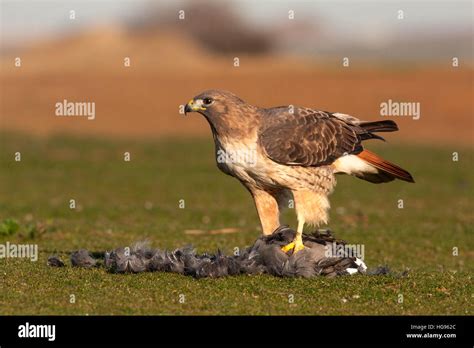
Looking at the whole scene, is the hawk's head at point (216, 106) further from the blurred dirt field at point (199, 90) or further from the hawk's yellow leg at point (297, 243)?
the blurred dirt field at point (199, 90)

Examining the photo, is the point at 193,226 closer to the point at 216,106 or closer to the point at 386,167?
the point at 386,167

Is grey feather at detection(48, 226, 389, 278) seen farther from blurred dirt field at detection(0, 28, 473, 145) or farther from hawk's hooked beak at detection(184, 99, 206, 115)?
blurred dirt field at detection(0, 28, 473, 145)

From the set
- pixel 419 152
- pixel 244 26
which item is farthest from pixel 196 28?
pixel 419 152

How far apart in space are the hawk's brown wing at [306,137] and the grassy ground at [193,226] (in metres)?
1.55

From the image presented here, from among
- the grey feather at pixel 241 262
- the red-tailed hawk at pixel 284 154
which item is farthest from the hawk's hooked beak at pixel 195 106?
the grey feather at pixel 241 262

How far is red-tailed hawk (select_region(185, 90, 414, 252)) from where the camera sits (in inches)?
414

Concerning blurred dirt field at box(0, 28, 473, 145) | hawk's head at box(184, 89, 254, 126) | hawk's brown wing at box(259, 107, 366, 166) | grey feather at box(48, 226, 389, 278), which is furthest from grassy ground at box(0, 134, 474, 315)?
blurred dirt field at box(0, 28, 473, 145)

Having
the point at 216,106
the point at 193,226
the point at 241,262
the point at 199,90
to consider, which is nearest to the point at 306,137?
the point at 216,106

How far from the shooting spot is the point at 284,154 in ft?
34.6

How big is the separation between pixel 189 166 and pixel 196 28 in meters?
63.3

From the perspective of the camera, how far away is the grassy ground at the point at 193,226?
30.4 feet

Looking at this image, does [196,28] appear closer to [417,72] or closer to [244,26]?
[244,26]

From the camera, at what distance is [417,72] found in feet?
180

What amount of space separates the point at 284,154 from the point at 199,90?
1567 inches
